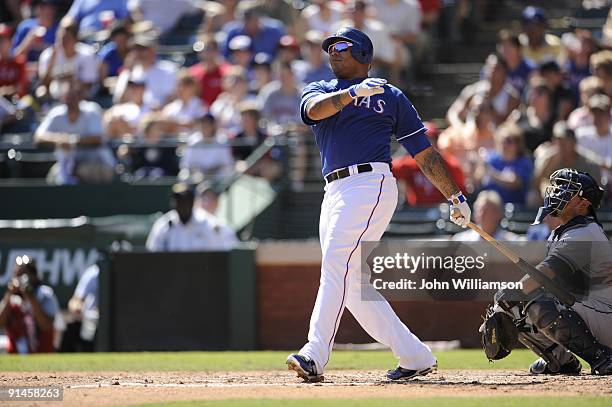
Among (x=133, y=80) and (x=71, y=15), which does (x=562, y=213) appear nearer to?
(x=133, y=80)

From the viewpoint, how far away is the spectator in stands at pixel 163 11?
59.8ft

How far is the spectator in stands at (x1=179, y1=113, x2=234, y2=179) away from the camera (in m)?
14.4

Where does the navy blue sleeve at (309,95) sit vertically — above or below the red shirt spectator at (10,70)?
below

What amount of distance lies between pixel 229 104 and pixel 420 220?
11.3 ft

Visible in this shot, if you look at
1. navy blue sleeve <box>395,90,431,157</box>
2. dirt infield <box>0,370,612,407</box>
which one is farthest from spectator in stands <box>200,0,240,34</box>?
navy blue sleeve <box>395,90,431,157</box>

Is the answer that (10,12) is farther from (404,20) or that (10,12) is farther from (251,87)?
(404,20)

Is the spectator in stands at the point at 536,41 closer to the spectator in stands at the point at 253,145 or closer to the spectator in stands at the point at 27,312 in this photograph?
the spectator in stands at the point at 253,145

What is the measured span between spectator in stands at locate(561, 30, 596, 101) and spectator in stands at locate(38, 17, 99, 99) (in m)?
6.46

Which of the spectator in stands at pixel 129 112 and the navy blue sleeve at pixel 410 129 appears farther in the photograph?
the spectator in stands at pixel 129 112

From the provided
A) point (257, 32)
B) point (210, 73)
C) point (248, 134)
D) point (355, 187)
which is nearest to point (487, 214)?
point (248, 134)

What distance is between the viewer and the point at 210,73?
16.1 metres

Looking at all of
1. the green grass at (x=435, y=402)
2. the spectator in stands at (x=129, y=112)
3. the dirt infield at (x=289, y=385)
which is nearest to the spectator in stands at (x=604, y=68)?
the spectator in stands at (x=129, y=112)

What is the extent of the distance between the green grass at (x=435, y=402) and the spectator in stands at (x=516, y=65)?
861 centimetres

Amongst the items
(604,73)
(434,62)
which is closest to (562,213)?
(604,73)
